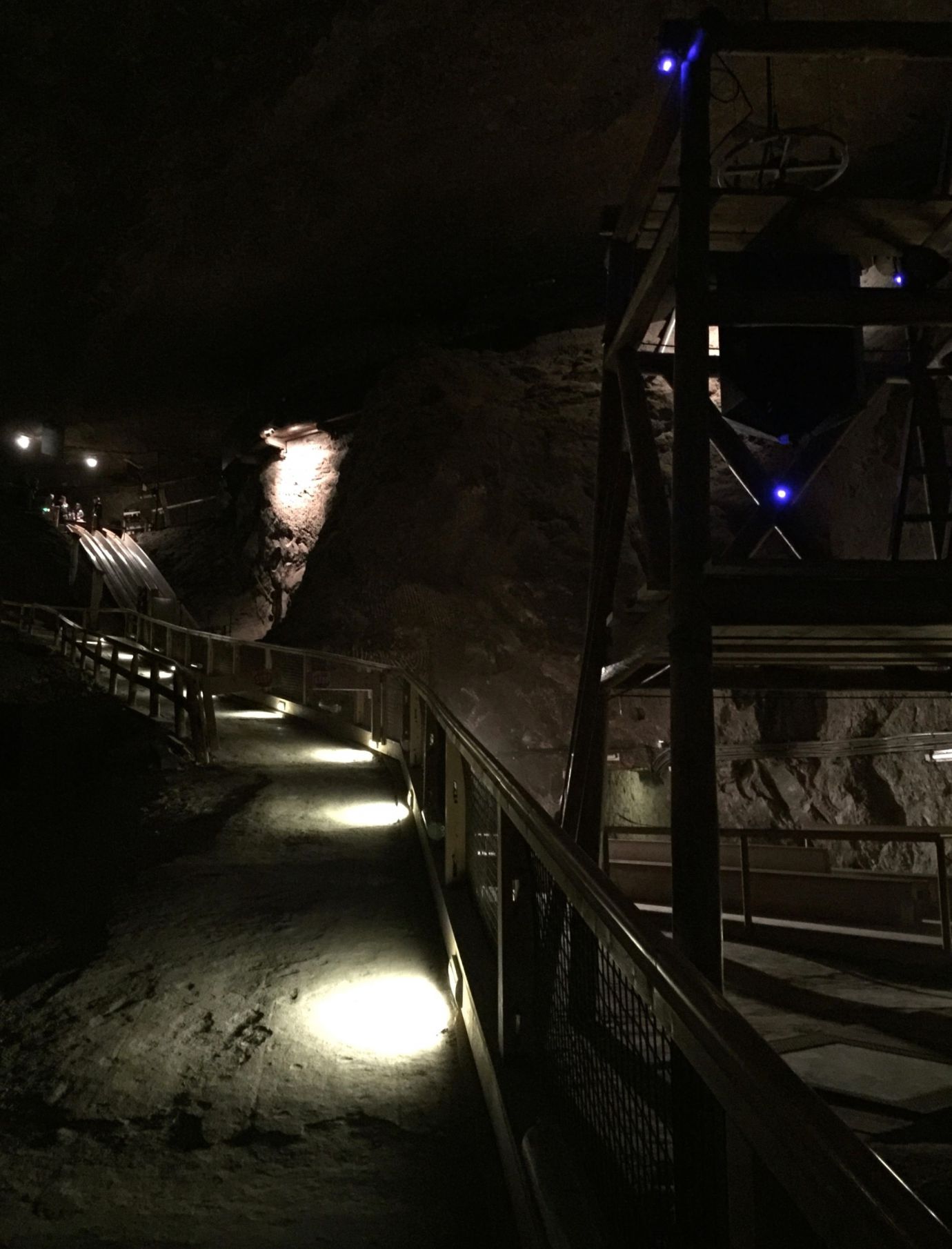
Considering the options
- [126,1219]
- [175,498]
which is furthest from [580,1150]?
[175,498]

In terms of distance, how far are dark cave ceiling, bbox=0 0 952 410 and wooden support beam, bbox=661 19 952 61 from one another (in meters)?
7.73

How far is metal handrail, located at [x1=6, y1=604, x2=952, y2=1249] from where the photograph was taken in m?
0.95

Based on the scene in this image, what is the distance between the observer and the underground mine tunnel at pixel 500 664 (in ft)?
10.0

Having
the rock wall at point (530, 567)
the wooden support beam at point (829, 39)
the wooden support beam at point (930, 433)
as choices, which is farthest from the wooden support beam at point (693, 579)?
the rock wall at point (530, 567)

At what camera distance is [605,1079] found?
2729mm

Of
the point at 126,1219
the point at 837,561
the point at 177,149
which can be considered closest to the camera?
the point at 126,1219

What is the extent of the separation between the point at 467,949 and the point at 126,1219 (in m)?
2.15

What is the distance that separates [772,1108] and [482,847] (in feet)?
15.0

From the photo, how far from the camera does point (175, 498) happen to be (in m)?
41.3

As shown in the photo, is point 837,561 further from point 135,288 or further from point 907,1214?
point 135,288

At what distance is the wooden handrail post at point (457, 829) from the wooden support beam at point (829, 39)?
16.1 ft

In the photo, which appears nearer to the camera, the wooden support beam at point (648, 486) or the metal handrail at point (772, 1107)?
the metal handrail at point (772, 1107)

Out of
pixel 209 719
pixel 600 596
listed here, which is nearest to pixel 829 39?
pixel 600 596

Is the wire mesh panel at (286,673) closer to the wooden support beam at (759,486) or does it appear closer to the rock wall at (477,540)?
the rock wall at (477,540)
